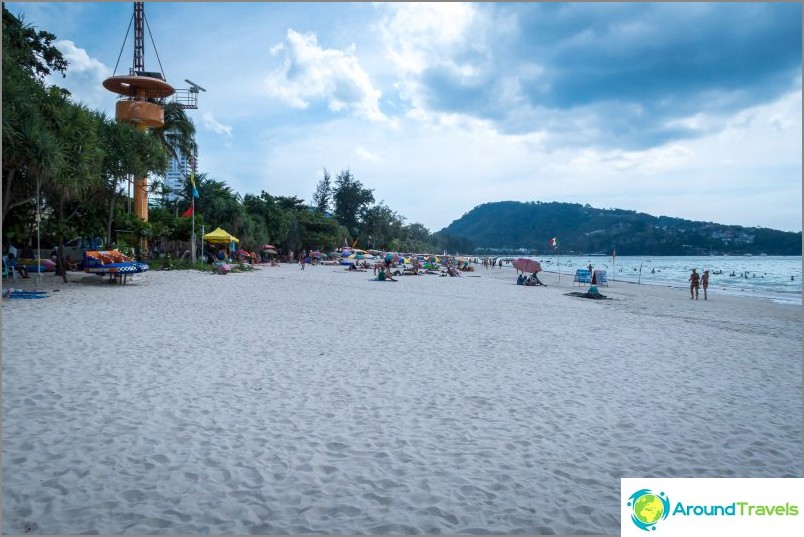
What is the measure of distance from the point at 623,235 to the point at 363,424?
17137 centimetres

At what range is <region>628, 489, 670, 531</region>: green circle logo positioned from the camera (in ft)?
8.99

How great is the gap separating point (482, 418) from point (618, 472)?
4.33 feet

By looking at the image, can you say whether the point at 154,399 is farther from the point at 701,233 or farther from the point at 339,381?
the point at 701,233

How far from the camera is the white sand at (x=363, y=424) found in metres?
2.90

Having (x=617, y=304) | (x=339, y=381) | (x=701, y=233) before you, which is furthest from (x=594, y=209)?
(x=339, y=381)

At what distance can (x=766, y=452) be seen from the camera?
3.88 meters

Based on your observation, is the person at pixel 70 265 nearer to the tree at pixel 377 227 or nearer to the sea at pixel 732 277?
the sea at pixel 732 277

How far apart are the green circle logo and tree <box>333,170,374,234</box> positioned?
220 feet

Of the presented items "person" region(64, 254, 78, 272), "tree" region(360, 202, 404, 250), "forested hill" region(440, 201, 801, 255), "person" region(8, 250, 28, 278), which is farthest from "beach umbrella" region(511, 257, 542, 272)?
"forested hill" region(440, 201, 801, 255)

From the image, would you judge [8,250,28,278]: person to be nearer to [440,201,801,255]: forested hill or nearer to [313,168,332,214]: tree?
[313,168,332,214]: tree

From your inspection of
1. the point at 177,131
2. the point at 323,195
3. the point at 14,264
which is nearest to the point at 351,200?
the point at 323,195

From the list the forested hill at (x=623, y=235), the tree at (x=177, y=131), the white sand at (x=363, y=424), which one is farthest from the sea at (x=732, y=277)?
the tree at (x=177, y=131)

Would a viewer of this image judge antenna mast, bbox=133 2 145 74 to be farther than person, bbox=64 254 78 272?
Yes

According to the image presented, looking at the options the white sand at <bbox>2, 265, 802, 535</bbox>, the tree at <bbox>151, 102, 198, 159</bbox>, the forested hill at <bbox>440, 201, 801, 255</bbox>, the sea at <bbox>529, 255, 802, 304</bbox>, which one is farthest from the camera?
the forested hill at <bbox>440, 201, 801, 255</bbox>
